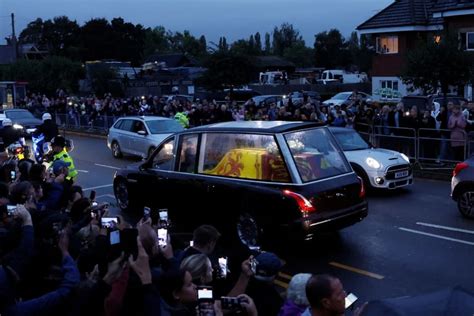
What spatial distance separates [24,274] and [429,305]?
10.4 feet

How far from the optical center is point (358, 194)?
32.5ft

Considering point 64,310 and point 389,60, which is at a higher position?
point 389,60

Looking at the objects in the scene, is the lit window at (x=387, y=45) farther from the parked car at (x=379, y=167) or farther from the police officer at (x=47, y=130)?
the police officer at (x=47, y=130)

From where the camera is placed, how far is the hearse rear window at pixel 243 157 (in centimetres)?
938

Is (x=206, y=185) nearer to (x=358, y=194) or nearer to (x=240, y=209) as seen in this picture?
(x=240, y=209)

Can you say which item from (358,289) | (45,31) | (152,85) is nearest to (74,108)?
(152,85)

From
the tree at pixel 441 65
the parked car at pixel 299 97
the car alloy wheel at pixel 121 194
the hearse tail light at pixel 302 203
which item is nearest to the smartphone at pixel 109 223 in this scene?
the hearse tail light at pixel 302 203

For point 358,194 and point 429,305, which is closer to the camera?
point 429,305

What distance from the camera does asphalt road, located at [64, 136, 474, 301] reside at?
27.5ft

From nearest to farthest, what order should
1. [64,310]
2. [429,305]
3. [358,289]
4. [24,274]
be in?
[429,305], [64,310], [24,274], [358,289]

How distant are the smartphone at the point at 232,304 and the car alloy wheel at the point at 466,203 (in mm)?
8346

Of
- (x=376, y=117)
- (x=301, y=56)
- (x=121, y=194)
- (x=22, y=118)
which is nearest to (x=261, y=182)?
(x=121, y=194)

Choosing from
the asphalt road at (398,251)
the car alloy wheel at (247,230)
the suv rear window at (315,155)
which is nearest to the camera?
the asphalt road at (398,251)

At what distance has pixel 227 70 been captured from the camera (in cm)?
4231
